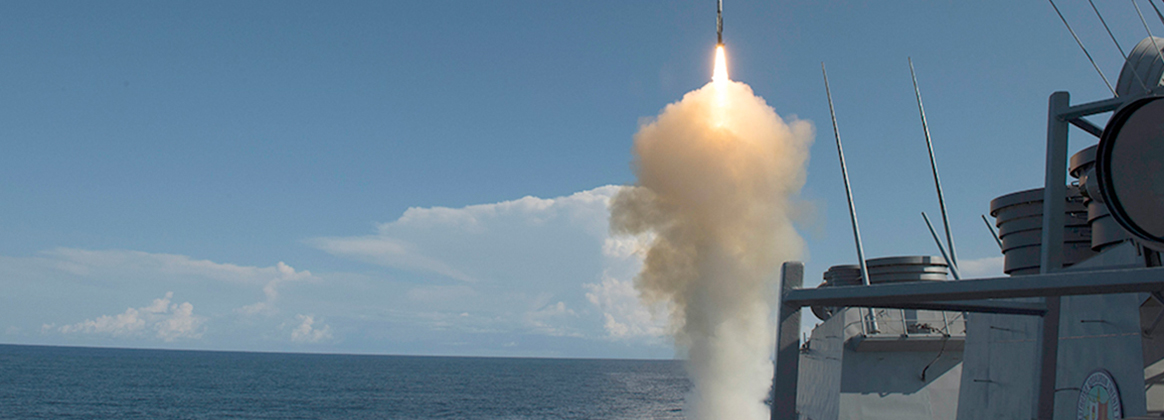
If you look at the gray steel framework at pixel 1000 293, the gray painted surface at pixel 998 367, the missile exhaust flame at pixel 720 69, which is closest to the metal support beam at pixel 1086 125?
the gray steel framework at pixel 1000 293

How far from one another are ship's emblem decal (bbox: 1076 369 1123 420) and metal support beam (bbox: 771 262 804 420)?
22.5 ft

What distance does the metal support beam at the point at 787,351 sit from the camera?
567 centimetres

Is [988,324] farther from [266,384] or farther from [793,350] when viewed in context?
[266,384]

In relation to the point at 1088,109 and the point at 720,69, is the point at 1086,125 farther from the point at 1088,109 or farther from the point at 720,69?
the point at 720,69

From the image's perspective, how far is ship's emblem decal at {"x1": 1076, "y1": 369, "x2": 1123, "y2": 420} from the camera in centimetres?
1017

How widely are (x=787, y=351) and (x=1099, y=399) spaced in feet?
24.9

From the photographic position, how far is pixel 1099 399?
10.7m

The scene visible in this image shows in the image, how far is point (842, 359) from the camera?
25.2 meters

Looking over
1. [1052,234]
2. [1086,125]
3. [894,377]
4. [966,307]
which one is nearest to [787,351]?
[966,307]

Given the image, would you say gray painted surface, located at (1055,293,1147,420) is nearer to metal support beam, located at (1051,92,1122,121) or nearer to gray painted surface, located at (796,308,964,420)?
metal support beam, located at (1051,92,1122,121)

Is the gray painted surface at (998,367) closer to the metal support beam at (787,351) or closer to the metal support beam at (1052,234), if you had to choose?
the metal support beam at (1052,234)

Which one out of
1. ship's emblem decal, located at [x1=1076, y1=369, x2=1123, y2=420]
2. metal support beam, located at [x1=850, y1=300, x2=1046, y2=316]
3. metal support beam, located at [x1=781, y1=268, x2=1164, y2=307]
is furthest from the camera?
ship's emblem decal, located at [x1=1076, y1=369, x2=1123, y2=420]

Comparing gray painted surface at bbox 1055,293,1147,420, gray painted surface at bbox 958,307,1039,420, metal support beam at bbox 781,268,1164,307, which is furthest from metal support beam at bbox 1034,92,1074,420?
gray painted surface at bbox 958,307,1039,420

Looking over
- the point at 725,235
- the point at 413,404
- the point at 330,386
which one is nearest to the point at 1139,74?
the point at 725,235
